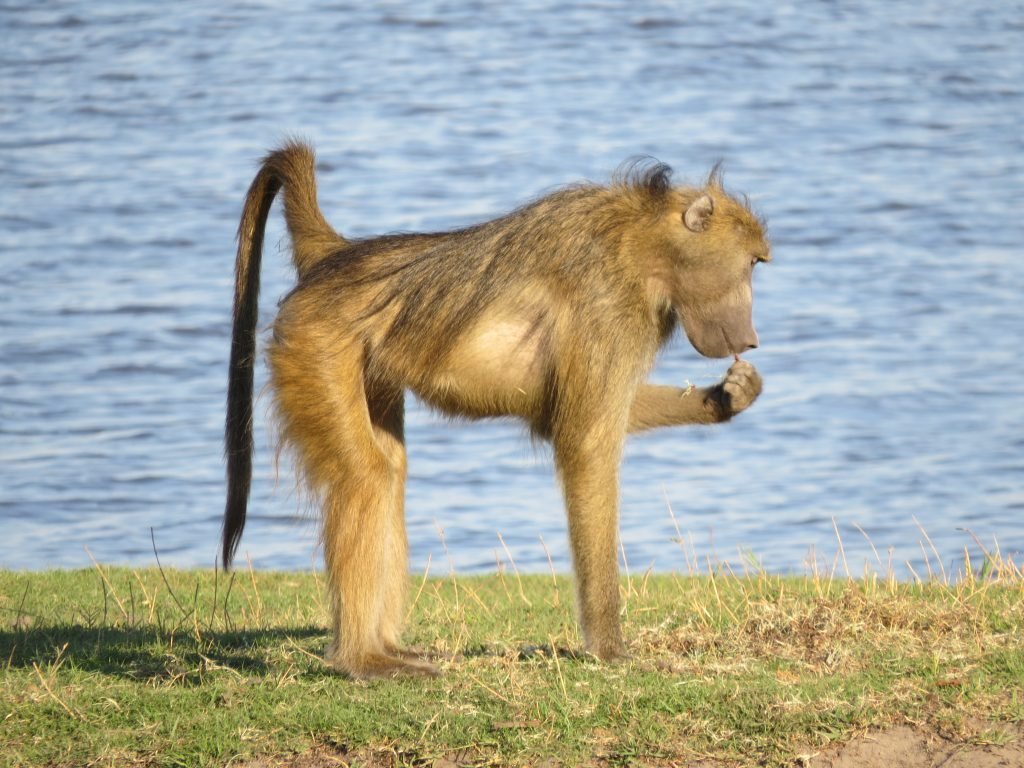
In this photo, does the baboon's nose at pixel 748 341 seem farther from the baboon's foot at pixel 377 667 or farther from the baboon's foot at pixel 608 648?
the baboon's foot at pixel 377 667

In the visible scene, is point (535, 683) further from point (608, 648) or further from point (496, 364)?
point (496, 364)

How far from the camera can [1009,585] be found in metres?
6.07

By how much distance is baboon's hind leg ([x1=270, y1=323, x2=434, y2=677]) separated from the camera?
4875mm

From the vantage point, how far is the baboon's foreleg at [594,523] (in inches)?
193

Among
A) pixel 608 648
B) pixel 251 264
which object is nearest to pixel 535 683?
pixel 608 648

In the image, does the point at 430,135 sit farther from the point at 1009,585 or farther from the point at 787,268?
the point at 1009,585

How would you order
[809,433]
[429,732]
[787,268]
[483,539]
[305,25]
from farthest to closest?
[305,25] < [787,268] < [809,433] < [483,539] < [429,732]

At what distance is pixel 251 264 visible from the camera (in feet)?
17.4

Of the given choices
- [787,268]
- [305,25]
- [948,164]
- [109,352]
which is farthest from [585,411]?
[305,25]

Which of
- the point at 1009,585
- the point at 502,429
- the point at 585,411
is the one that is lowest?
the point at 502,429

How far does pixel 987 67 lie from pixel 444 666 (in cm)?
1730

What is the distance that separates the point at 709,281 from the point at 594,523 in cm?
84

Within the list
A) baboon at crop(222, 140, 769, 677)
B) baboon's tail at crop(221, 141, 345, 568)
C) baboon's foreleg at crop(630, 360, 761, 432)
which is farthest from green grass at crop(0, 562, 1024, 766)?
baboon's foreleg at crop(630, 360, 761, 432)

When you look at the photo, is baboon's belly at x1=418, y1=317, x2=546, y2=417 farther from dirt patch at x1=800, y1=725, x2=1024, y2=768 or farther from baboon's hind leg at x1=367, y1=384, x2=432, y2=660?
dirt patch at x1=800, y1=725, x2=1024, y2=768
